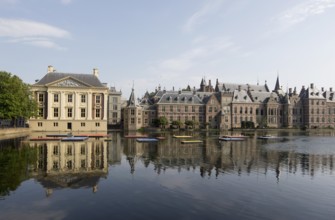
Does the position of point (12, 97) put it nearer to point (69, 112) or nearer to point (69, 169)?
point (69, 112)

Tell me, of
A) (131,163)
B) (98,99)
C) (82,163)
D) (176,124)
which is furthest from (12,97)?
(176,124)

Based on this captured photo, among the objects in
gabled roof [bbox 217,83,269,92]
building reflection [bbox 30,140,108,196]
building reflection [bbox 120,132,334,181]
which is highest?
gabled roof [bbox 217,83,269,92]

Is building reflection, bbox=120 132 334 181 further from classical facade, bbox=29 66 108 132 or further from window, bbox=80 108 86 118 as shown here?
window, bbox=80 108 86 118

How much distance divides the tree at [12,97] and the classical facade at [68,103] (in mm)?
9982

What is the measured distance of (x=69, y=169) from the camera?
25656mm

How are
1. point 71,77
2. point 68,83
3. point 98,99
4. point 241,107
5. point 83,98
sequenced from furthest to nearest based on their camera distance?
point 241,107 → point 98,99 → point 83,98 → point 68,83 → point 71,77

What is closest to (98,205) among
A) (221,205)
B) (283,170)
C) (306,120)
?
(221,205)

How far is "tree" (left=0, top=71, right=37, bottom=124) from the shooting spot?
59.5m

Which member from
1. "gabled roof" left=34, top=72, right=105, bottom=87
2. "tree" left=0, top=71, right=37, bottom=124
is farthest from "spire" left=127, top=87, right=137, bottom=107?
"tree" left=0, top=71, right=37, bottom=124

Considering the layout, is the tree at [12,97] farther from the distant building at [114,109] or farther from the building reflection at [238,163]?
the distant building at [114,109]

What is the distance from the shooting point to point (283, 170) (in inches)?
1068

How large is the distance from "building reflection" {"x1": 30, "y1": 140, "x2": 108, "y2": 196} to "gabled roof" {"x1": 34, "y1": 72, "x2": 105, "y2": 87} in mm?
45834

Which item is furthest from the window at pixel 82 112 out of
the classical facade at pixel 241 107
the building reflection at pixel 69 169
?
the building reflection at pixel 69 169

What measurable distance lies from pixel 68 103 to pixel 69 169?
55488mm
